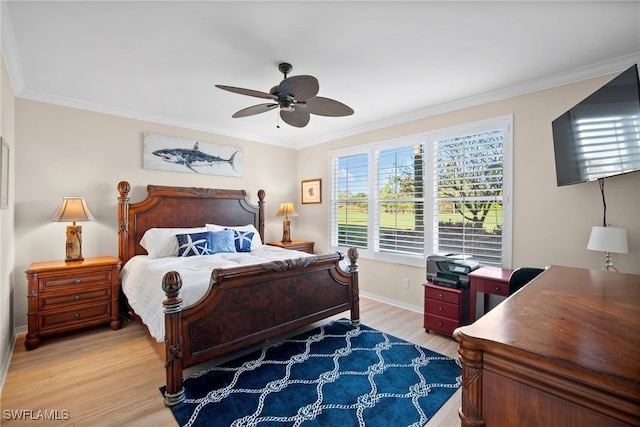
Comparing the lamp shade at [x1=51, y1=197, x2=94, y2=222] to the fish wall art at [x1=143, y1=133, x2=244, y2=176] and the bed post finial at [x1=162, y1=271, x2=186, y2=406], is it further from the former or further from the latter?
the bed post finial at [x1=162, y1=271, x2=186, y2=406]

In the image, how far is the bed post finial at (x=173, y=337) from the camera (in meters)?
1.96

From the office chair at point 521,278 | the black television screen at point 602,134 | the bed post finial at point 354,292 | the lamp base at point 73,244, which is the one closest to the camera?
the black television screen at point 602,134

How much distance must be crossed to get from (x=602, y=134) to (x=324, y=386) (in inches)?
103

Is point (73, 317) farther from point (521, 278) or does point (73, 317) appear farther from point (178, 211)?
point (521, 278)

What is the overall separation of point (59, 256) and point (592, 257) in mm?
5352

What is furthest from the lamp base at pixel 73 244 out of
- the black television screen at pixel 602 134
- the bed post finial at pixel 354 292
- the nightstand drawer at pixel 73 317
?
the black television screen at pixel 602 134

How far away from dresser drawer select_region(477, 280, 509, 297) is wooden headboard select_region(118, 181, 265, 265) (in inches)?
127

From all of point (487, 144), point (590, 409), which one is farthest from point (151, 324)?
point (487, 144)

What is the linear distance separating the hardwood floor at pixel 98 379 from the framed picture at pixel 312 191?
2.42 metres

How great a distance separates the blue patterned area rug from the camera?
6.12 feet

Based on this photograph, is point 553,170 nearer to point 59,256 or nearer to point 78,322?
point 78,322

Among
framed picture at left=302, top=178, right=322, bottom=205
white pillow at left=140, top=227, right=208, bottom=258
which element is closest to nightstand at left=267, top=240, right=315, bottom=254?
framed picture at left=302, top=178, right=322, bottom=205

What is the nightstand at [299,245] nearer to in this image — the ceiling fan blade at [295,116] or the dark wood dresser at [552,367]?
the ceiling fan blade at [295,116]

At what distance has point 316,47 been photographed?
7.31 ft
